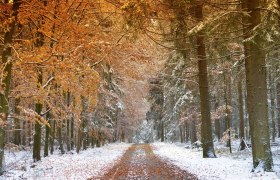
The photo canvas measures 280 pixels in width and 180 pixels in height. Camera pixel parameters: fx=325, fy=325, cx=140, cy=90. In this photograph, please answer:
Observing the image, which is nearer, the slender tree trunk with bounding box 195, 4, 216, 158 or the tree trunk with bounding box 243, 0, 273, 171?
the tree trunk with bounding box 243, 0, 273, 171

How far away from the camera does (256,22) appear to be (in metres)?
12.8

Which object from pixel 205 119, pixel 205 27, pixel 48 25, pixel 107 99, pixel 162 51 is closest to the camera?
pixel 48 25

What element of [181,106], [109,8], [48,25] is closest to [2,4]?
[48,25]

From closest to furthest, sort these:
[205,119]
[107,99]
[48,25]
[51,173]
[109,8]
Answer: [48,25] → [109,8] → [51,173] → [205,119] → [107,99]

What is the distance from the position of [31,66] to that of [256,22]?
29.9ft

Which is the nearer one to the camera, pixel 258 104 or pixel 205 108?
pixel 258 104

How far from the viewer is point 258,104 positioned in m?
12.5

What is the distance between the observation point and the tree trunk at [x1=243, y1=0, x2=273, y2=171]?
487 inches

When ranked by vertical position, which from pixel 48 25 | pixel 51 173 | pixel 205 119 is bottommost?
pixel 51 173

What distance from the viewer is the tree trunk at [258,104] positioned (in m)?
12.4

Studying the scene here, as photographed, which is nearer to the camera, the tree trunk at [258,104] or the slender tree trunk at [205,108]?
the tree trunk at [258,104]

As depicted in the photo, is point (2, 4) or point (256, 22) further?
point (256, 22)

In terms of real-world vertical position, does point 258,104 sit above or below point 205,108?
below

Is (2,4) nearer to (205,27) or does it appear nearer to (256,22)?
(205,27)
